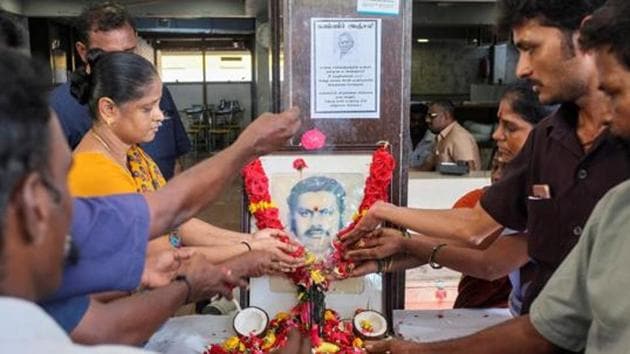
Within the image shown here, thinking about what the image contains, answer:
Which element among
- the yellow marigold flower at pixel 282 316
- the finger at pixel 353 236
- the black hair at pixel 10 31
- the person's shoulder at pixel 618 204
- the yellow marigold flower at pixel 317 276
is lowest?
the yellow marigold flower at pixel 282 316

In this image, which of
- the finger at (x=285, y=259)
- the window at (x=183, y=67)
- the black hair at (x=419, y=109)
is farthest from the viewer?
the window at (x=183, y=67)

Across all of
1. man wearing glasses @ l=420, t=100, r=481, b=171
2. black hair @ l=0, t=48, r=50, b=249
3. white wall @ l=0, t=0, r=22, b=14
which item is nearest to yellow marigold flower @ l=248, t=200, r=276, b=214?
black hair @ l=0, t=48, r=50, b=249

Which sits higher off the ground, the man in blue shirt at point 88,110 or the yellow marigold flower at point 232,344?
the man in blue shirt at point 88,110

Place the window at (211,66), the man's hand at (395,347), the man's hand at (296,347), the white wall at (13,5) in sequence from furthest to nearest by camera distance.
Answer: the window at (211,66), the white wall at (13,5), the man's hand at (395,347), the man's hand at (296,347)

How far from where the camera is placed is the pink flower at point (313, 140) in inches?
73.4

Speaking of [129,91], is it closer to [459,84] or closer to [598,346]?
[598,346]

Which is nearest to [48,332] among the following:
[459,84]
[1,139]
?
[1,139]

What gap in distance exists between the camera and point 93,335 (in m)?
1.05

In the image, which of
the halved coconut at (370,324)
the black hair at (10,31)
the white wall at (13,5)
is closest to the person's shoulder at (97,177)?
the black hair at (10,31)

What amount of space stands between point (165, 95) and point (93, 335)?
6.36 feet

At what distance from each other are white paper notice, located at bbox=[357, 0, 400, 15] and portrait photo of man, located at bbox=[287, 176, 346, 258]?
51cm

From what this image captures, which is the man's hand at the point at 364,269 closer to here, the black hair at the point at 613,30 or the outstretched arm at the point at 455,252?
the outstretched arm at the point at 455,252

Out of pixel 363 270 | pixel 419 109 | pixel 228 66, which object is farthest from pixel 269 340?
pixel 228 66

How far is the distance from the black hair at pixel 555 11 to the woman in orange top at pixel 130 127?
2.86ft
